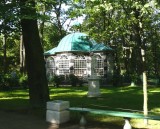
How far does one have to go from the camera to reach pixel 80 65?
3631cm

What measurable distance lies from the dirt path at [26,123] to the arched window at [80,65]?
23.3 meters

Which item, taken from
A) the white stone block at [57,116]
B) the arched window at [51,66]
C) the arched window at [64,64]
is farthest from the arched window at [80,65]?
the white stone block at [57,116]

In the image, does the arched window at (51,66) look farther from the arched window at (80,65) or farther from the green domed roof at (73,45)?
the arched window at (80,65)

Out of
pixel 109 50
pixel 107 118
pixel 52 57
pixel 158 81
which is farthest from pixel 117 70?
pixel 107 118

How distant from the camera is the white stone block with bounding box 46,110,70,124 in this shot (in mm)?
10969

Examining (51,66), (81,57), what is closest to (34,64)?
(81,57)

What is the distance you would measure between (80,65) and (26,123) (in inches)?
989

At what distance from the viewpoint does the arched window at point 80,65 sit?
36062 mm

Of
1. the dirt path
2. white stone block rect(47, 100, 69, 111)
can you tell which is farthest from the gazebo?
white stone block rect(47, 100, 69, 111)

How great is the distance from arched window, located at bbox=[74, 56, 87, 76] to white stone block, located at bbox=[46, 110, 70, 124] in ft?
81.4

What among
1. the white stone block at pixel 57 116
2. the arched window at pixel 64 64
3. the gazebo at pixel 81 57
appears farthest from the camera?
the arched window at pixel 64 64

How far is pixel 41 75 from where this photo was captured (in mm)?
14586

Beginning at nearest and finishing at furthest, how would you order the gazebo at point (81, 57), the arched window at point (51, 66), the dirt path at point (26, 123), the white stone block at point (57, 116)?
the dirt path at point (26, 123) < the white stone block at point (57, 116) < the gazebo at point (81, 57) < the arched window at point (51, 66)

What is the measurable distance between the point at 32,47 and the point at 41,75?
4.18 ft
